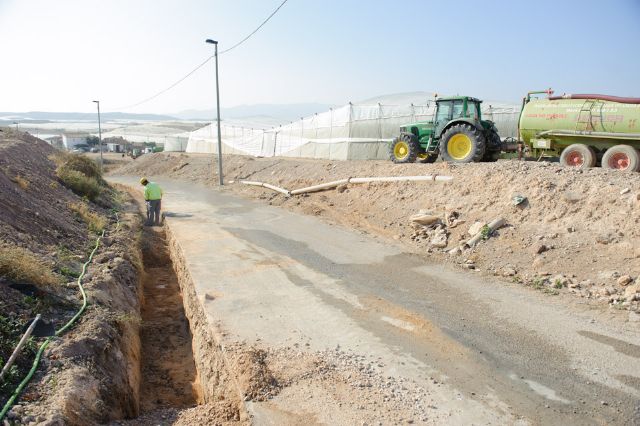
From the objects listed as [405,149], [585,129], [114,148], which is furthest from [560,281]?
[114,148]

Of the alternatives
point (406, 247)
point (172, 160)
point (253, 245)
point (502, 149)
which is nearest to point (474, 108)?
point (502, 149)

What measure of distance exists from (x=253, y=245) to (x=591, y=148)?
9030 millimetres

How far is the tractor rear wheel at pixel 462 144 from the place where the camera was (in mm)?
13594

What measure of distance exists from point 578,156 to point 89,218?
12867 mm

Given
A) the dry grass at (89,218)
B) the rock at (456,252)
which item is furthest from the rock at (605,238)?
the dry grass at (89,218)

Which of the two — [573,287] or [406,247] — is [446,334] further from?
[406,247]

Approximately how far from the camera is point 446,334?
604cm

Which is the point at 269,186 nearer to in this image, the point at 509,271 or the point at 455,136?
the point at 455,136

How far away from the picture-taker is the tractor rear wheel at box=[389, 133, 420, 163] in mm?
15656

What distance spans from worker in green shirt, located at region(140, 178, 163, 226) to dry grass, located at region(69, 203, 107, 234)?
249 cm

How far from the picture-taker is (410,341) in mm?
5840

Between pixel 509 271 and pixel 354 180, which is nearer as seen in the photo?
pixel 509 271

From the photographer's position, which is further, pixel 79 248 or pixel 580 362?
pixel 79 248

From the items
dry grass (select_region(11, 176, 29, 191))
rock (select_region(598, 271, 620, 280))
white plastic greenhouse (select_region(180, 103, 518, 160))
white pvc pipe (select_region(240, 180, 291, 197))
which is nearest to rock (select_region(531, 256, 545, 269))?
rock (select_region(598, 271, 620, 280))
